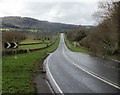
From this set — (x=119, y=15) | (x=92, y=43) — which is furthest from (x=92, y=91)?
(x=92, y=43)

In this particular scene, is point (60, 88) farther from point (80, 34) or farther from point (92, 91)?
point (80, 34)

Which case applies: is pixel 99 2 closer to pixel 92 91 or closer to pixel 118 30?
pixel 118 30

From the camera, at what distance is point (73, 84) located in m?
9.95

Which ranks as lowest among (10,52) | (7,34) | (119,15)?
(10,52)

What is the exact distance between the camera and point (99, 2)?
112ft

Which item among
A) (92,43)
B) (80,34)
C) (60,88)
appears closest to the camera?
(60,88)

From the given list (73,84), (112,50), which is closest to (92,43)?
(112,50)

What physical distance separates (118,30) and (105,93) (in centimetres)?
1155

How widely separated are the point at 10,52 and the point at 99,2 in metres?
19.1

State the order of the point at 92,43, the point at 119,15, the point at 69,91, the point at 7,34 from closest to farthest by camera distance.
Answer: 1. the point at 69,91
2. the point at 119,15
3. the point at 92,43
4. the point at 7,34

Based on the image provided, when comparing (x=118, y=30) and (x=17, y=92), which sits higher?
(x=118, y=30)

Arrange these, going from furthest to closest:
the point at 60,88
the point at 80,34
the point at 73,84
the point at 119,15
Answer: the point at 80,34 → the point at 119,15 → the point at 73,84 → the point at 60,88

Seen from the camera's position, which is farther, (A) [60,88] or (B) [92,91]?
(A) [60,88]

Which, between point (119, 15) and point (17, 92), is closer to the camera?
point (17, 92)
